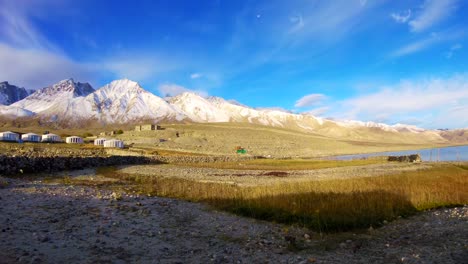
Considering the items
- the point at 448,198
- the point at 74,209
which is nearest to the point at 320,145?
the point at 448,198

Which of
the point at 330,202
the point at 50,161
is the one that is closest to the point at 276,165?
the point at 50,161

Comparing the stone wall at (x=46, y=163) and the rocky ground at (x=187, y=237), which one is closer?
the rocky ground at (x=187, y=237)

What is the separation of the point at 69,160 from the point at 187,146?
60927 mm

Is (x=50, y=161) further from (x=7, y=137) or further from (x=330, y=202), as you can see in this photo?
(x=7, y=137)

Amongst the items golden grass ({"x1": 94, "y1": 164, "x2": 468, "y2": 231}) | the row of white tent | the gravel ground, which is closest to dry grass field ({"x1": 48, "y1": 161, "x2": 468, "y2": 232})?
golden grass ({"x1": 94, "y1": 164, "x2": 468, "y2": 231})

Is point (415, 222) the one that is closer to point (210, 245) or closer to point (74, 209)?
point (210, 245)

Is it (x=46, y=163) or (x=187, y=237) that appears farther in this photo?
(x=46, y=163)

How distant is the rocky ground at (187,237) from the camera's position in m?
9.55

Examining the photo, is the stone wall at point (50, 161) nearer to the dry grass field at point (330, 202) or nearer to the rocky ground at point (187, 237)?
the dry grass field at point (330, 202)

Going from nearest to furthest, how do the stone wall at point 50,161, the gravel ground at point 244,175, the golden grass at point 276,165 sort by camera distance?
the stone wall at point 50,161 < the gravel ground at point 244,175 < the golden grass at point 276,165

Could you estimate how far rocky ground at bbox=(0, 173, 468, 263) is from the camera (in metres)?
9.55

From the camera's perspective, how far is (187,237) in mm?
11844

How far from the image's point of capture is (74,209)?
14.5 m

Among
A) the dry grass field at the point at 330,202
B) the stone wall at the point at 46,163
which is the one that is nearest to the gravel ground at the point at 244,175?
the stone wall at the point at 46,163
